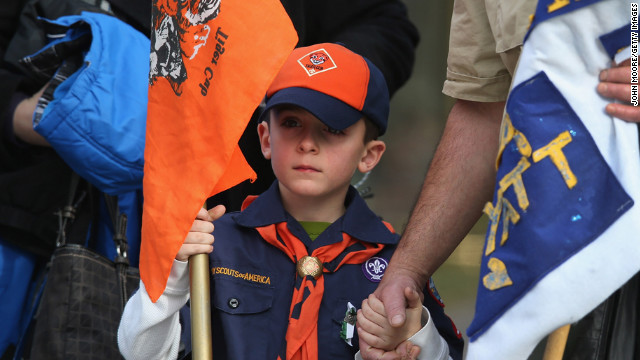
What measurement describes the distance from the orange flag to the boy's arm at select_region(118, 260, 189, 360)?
9 centimetres

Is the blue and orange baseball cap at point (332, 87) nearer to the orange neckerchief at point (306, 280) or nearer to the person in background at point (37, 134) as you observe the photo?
the orange neckerchief at point (306, 280)

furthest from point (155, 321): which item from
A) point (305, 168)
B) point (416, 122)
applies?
point (416, 122)

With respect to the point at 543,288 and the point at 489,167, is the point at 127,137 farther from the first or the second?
the point at 543,288

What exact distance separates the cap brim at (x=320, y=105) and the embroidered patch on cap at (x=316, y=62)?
3.1 inches

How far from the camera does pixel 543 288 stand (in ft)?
5.44

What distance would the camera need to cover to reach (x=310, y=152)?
2.51 metres

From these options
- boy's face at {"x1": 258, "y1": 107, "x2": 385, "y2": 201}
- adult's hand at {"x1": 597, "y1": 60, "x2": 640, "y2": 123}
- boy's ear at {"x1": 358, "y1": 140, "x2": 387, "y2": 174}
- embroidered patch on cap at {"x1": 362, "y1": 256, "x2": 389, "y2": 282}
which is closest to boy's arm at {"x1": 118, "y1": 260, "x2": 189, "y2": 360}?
boy's face at {"x1": 258, "y1": 107, "x2": 385, "y2": 201}

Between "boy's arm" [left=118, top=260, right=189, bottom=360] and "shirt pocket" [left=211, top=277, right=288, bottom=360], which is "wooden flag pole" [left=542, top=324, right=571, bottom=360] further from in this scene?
"boy's arm" [left=118, top=260, right=189, bottom=360]

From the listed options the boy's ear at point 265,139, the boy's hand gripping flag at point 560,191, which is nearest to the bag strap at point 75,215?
the boy's ear at point 265,139

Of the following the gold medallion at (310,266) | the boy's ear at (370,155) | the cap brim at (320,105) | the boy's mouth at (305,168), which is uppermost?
the cap brim at (320,105)

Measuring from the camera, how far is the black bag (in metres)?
2.81

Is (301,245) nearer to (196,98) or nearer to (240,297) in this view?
(240,297)

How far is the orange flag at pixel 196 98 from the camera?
2.11 meters

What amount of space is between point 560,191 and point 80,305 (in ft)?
5.78
